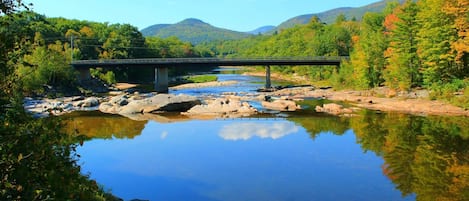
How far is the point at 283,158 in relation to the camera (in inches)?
1198

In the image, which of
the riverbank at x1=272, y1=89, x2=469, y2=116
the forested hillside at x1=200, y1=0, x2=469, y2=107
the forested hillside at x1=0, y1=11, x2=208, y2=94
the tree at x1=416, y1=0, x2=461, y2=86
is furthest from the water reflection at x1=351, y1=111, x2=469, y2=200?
the forested hillside at x1=0, y1=11, x2=208, y2=94

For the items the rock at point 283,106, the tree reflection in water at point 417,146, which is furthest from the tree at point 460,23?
the rock at point 283,106

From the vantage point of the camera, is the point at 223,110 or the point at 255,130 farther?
the point at 223,110

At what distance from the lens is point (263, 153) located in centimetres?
3219

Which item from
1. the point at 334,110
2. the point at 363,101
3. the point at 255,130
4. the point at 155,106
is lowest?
the point at 255,130

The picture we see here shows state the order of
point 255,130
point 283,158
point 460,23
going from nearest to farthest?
point 283,158
point 255,130
point 460,23

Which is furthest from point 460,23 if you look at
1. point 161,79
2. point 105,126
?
point 161,79

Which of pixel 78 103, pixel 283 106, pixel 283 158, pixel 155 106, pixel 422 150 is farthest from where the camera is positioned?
pixel 78 103

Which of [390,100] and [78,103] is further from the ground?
[390,100]

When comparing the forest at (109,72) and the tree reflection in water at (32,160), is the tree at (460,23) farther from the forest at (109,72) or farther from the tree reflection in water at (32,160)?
the tree reflection in water at (32,160)

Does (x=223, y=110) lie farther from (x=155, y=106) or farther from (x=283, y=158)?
(x=283, y=158)

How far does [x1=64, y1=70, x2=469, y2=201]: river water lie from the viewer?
22.9 meters

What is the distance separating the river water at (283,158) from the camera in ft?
75.2

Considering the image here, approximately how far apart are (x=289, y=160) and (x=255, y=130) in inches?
485
